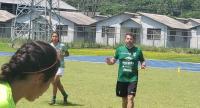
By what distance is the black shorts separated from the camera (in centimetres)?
1066

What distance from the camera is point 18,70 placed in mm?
2436

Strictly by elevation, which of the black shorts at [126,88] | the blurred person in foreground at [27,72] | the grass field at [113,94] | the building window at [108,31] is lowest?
the grass field at [113,94]

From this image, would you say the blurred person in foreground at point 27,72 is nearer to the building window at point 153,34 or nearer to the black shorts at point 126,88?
the black shorts at point 126,88

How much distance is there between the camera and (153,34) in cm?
6253

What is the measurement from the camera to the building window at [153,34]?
6181 centimetres

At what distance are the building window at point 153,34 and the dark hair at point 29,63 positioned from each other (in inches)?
2331

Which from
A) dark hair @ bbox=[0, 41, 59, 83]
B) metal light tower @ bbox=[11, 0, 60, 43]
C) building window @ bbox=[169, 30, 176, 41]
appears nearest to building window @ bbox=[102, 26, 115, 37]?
building window @ bbox=[169, 30, 176, 41]

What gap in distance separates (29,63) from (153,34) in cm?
6051

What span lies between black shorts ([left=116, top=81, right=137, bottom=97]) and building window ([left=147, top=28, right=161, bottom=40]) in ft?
167

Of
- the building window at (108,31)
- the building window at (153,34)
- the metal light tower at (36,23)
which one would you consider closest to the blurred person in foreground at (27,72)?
the metal light tower at (36,23)

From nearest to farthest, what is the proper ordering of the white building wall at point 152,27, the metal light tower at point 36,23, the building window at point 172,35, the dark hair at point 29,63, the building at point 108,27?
1. the dark hair at point 29,63
2. the metal light tower at point 36,23
3. the white building wall at point 152,27
4. the building window at point 172,35
5. the building at point 108,27

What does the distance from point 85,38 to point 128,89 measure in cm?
5539

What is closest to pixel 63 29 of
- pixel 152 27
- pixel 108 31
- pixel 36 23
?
pixel 108 31

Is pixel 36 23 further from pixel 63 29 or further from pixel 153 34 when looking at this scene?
pixel 153 34
